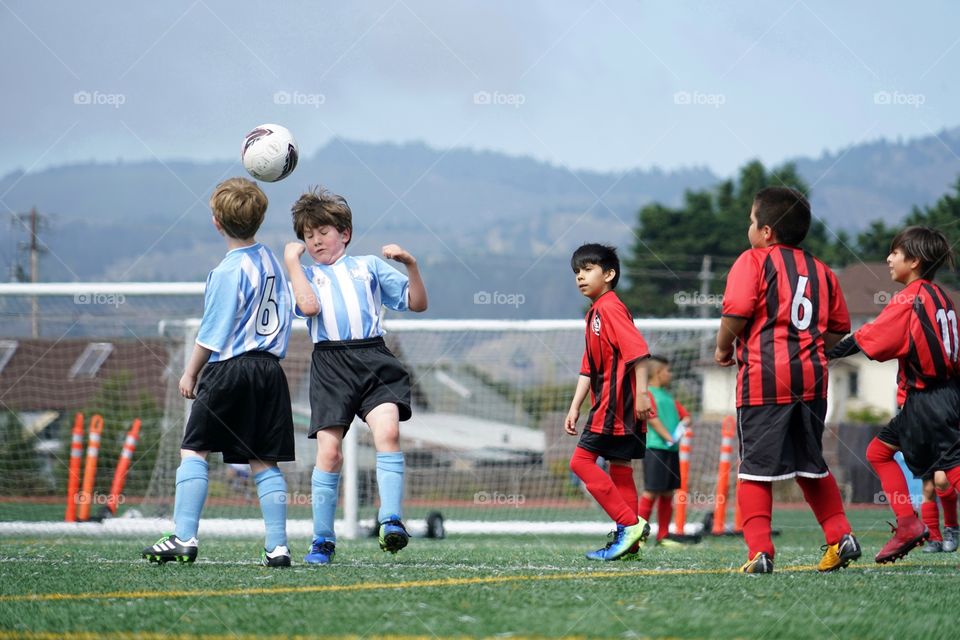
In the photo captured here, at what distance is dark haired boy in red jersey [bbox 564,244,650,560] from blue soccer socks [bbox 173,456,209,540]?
1857mm

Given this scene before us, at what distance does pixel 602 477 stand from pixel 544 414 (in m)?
7.89

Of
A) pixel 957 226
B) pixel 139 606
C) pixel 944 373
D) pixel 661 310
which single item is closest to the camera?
pixel 139 606

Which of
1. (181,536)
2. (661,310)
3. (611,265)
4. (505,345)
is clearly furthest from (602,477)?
(661,310)

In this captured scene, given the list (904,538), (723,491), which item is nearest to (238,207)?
(904,538)

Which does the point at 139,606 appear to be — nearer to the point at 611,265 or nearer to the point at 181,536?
the point at 181,536

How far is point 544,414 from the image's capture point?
13.5 m

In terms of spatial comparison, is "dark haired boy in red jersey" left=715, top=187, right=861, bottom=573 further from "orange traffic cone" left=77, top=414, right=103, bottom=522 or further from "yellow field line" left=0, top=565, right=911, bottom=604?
"orange traffic cone" left=77, top=414, right=103, bottom=522

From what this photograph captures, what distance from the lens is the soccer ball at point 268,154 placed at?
216 inches

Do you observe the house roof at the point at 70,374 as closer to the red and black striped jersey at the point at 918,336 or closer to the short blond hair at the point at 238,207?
the short blond hair at the point at 238,207

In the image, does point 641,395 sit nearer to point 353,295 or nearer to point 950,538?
point 353,295

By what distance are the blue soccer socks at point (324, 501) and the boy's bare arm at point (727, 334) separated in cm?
182

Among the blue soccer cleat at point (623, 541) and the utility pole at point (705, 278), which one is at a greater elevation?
the utility pole at point (705, 278)

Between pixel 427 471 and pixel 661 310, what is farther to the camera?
pixel 661 310

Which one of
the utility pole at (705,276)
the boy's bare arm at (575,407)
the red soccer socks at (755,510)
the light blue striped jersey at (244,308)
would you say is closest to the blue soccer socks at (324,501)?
the light blue striped jersey at (244,308)
